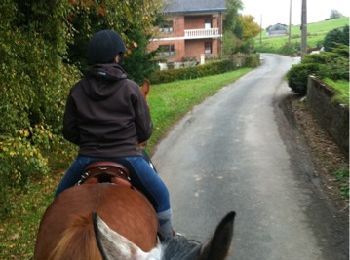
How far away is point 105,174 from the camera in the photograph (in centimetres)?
365

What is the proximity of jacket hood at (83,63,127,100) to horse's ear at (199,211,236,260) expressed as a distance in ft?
6.96

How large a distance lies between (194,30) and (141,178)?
6029 centimetres

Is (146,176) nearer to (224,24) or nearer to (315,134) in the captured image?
(315,134)

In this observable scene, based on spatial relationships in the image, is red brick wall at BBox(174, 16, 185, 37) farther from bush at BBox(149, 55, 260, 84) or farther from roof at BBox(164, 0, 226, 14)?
bush at BBox(149, 55, 260, 84)

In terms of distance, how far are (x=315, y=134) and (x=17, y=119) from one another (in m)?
9.09

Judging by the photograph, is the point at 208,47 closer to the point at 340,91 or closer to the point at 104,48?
the point at 340,91

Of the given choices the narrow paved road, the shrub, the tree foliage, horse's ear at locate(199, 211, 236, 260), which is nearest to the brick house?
the shrub

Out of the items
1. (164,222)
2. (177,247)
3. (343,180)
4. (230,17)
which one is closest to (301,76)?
(343,180)

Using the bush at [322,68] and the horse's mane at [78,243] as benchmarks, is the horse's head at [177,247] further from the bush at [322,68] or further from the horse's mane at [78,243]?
the bush at [322,68]

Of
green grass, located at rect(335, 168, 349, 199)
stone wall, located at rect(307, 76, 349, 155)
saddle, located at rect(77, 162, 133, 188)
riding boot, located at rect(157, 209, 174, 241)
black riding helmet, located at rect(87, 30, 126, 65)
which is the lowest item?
green grass, located at rect(335, 168, 349, 199)

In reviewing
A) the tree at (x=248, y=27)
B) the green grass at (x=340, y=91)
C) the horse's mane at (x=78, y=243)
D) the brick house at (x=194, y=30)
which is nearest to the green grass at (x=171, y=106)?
the green grass at (x=340, y=91)

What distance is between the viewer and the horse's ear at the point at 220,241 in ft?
6.10

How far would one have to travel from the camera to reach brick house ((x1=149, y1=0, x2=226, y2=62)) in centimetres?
→ 6214

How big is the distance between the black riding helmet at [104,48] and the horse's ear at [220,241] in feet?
7.55
